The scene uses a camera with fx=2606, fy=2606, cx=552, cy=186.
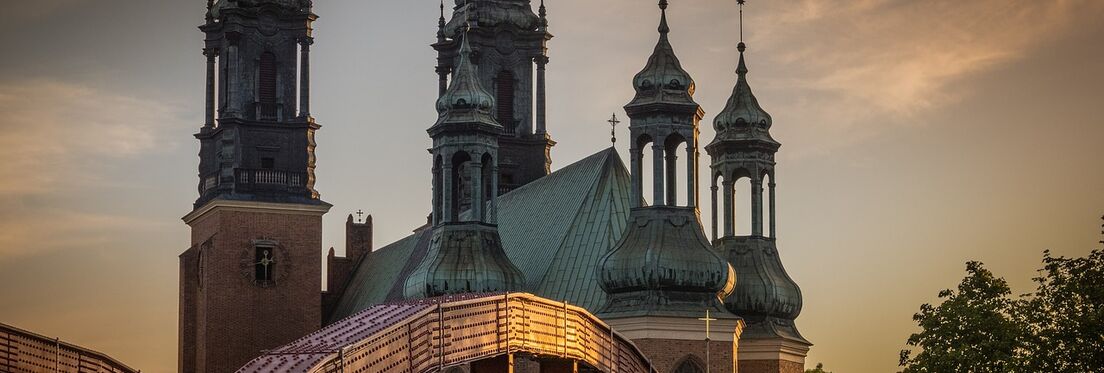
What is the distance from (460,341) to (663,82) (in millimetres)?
33076

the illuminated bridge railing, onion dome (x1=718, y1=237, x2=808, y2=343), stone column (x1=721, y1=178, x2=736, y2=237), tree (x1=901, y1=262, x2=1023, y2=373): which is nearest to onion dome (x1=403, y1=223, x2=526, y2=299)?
onion dome (x1=718, y1=237, x2=808, y2=343)

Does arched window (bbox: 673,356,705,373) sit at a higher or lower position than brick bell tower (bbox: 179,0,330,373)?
lower

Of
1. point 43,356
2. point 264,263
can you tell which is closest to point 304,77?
point 264,263

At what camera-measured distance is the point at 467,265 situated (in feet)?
241

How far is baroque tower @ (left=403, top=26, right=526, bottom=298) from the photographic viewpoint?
7350 cm

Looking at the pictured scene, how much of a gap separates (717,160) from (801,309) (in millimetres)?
5398

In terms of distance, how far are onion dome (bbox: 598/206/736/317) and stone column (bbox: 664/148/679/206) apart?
0.41m

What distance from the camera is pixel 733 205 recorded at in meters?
79.5

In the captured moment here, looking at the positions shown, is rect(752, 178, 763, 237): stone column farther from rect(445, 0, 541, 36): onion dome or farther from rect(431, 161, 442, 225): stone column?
rect(445, 0, 541, 36): onion dome

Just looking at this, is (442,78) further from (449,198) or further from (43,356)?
(43,356)

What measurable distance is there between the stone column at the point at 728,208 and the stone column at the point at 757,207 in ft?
2.35

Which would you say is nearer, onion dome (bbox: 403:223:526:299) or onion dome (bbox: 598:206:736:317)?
onion dome (bbox: 598:206:736:317)

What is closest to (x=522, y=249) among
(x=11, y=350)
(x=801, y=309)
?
(x=801, y=309)

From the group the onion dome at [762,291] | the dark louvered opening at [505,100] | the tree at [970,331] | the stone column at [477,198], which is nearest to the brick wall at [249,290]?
the dark louvered opening at [505,100]
